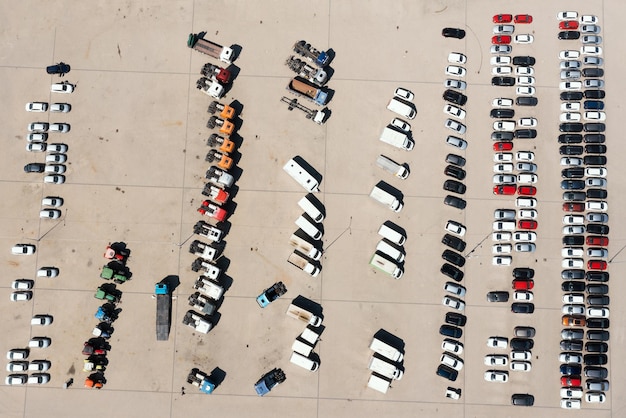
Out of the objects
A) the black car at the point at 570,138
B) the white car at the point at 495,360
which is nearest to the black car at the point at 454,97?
the black car at the point at 570,138

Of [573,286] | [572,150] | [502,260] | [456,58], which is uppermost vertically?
[456,58]

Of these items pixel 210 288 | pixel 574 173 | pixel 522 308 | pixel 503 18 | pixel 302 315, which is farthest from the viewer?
pixel 503 18

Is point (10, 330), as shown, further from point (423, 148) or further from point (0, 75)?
point (423, 148)

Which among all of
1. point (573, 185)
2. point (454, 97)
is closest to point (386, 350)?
point (573, 185)

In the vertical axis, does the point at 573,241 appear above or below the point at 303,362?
above

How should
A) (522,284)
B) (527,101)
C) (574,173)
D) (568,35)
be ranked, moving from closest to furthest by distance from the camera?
(522,284) → (574,173) → (527,101) → (568,35)

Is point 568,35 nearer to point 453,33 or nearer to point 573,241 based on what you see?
point 453,33

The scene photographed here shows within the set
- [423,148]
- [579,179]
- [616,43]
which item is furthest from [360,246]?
[616,43]
